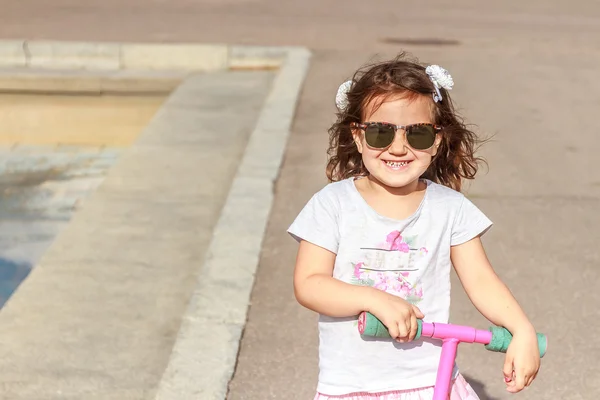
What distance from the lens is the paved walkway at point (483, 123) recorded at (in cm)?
447

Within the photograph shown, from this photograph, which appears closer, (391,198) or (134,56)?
(391,198)

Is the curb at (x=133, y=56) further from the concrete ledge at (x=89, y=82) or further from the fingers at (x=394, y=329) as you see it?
the fingers at (x=394, y=329)

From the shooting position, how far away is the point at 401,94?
2.78 m

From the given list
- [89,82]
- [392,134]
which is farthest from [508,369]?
[89,82]

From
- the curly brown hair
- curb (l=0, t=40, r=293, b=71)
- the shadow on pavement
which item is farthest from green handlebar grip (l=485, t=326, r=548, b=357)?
curb (l=0, t=40, r=293, b=71)

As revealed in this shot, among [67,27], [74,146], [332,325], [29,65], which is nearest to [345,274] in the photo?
[332,325]

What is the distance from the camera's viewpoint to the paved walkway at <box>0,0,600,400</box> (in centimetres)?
447

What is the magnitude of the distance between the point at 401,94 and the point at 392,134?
0.12 metres

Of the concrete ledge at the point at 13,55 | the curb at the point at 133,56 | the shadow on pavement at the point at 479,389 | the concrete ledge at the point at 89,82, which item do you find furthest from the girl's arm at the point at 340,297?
the concrete ledge at the point at 13,55

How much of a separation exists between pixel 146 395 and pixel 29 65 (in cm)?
877

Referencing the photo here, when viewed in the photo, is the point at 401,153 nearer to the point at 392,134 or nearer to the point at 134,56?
the point at 392,134

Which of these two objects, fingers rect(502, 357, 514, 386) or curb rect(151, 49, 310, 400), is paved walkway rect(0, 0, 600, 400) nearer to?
curb rect(151, 49, 310, 400)

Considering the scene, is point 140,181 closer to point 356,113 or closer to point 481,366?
point 481,366

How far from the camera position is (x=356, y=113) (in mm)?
2867
